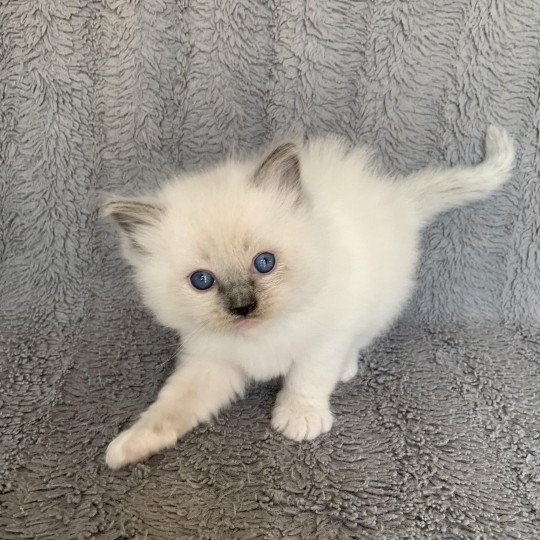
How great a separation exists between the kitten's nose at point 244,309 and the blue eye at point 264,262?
0.08m

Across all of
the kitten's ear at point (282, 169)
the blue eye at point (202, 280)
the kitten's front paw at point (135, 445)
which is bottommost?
the kitten's front paw at point (135, 445)

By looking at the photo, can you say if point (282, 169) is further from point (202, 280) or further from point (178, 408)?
point (178, 408)

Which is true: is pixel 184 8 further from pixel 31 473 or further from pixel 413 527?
pixel 413 527

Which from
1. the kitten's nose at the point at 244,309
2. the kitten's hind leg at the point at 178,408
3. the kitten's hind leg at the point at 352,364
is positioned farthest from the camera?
the kitten's hind leg at the point at 352,364

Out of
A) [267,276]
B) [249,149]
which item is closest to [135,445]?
[267,276]

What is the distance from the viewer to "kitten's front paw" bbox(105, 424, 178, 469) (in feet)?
4.30

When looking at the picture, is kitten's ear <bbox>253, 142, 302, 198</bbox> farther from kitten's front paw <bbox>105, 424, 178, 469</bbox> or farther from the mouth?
kitten's front paw <bbox>105, 424, 178, 469</bbox>

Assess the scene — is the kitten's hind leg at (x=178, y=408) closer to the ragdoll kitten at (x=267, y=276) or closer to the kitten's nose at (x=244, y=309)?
the ragdoll kitten at (x=267, y=276)

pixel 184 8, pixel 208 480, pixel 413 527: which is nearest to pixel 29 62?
pixel 184 8

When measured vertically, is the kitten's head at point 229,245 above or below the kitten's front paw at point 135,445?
above

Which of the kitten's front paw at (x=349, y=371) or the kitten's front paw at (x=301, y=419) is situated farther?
the kitten's front paw at (x=349, y=371)

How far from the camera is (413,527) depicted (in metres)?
1.17

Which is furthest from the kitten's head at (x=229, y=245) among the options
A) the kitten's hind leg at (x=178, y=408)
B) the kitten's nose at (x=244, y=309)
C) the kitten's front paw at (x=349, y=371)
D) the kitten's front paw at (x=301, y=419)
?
the kitten's front paw at (x=349, y=371)

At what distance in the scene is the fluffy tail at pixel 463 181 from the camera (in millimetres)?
1723
